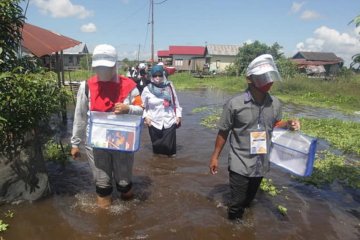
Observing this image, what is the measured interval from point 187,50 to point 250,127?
5534cm

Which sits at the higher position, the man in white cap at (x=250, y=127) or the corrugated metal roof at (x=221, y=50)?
the corrugated metal roof at (x=221, y=50)

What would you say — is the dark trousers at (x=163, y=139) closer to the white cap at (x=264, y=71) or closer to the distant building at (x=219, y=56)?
the white cap at (x=264, y=71)

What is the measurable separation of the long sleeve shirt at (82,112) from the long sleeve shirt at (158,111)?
2.28 meters

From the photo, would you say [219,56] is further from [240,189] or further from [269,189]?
[240,189]

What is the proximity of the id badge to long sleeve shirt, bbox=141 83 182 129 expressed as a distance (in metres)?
2.98

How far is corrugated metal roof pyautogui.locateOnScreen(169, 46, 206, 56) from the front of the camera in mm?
57250

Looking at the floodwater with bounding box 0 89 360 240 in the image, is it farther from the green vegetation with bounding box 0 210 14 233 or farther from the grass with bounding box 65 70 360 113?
the grass with bounding box 65 70 360 113

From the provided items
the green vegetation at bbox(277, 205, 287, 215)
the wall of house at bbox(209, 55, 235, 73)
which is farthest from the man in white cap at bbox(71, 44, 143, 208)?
Answer: the wall of house at bbox(209, 55, 235, 73)

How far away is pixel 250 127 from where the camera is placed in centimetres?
394

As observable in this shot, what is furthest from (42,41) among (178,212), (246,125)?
(246,125)

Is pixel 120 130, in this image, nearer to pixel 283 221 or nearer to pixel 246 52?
pixel 283 221

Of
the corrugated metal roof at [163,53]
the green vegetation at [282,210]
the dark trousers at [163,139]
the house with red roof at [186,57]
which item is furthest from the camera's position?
the corrugated metal roof at [163,53]

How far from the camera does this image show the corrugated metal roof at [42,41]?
715cm

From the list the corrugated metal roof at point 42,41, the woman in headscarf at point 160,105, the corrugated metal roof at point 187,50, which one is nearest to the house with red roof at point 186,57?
the corrugated metal roof at point 187,50
